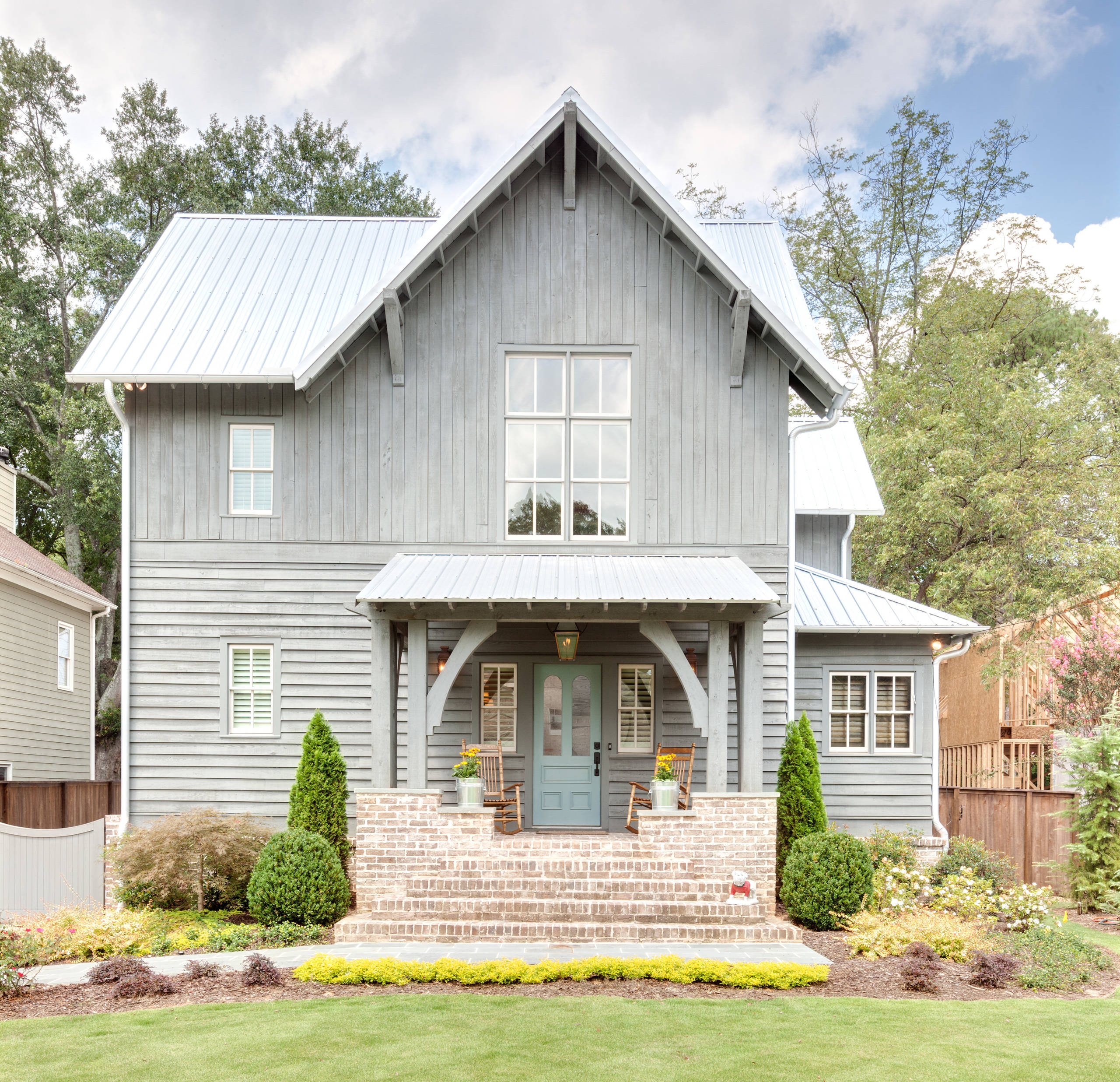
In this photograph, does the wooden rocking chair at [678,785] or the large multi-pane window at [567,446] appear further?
the large multi-pane window at [567,446]

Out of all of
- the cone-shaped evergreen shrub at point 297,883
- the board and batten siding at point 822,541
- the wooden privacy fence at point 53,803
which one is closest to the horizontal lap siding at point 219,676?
the wooden privacy fence at point 53,803

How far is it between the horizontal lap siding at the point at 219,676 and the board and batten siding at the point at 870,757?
5.88 m

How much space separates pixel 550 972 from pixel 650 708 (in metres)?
5.04

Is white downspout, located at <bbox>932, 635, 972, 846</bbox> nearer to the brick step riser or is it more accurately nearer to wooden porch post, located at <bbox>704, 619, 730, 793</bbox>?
wooden porch post, located at <bbox>704, 619, 730, 793</bbox>

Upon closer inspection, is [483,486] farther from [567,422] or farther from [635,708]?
[635,708]

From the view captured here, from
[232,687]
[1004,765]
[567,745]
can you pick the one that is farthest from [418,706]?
[1004,765]

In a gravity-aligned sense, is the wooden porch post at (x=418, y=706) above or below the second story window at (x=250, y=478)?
below

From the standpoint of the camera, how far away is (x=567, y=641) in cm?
1211

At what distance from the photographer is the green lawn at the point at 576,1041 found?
6336 mm

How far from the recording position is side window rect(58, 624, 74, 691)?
18.4 m

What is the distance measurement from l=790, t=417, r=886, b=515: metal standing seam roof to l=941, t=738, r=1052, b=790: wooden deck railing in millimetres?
5123

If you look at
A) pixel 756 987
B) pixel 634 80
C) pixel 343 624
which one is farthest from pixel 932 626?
pixel 634 80

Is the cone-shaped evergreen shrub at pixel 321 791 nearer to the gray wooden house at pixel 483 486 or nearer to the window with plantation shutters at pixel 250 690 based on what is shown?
the gray wooden house at pixel 483 486

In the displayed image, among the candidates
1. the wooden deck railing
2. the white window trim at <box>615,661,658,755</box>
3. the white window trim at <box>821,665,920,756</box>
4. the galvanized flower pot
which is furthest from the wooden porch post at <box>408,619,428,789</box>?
the wooden deck railing
